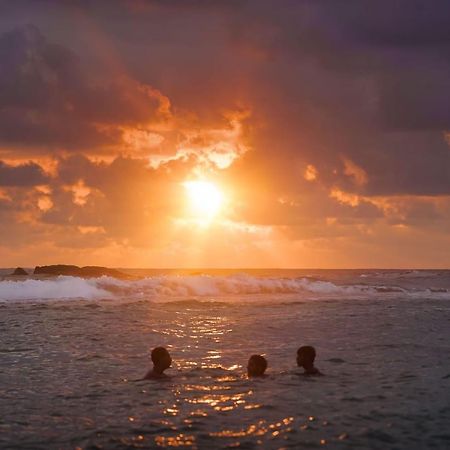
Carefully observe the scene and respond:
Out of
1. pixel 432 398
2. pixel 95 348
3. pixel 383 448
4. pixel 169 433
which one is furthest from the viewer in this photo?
pixel 95 348

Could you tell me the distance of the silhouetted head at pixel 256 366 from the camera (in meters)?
18.5

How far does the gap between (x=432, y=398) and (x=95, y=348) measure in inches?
527

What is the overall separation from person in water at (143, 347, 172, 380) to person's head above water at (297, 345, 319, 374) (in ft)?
12.6

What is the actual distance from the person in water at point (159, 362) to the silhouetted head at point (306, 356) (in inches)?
151

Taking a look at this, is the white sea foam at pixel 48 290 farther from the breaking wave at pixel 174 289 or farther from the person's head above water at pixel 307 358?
the person's head above water at pixel 307 358

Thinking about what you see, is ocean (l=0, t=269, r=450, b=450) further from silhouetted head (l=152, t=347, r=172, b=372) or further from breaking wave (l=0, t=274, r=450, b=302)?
breaking wave (l=0, t=274, r=450, b=302)

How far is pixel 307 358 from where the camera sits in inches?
739

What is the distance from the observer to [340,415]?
46.2 feet

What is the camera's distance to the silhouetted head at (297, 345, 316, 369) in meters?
18.7

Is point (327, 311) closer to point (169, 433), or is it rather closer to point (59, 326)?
point (59, 326)

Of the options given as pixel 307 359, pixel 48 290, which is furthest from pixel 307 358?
pixel 48 290

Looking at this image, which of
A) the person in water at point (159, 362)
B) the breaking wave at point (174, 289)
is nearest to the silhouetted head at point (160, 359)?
the person in water at point (159, 362)

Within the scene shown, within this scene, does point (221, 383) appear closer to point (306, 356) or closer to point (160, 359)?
point (160, 359)

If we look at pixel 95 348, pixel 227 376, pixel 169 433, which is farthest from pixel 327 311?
pixel 169 433
